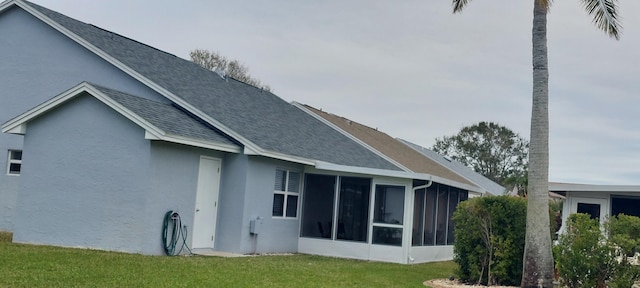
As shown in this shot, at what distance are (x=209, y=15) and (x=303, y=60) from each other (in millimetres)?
7756

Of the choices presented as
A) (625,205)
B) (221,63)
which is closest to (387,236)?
(625,205)

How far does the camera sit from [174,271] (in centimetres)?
1252

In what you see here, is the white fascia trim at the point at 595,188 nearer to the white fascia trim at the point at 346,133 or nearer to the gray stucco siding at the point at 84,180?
the white fascia trim at the point at 346,133

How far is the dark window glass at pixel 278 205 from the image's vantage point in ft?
62.7

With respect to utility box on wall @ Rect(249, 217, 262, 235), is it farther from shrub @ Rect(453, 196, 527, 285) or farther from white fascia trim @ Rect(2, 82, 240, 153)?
shrub @ Rect(453, 196, 527, 285)

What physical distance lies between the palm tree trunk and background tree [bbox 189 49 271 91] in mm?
36659

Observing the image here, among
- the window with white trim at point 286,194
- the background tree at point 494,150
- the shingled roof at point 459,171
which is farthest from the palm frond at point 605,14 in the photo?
the background tree at point 494,150

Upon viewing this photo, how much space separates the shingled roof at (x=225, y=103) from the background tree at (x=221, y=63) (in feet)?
87.0

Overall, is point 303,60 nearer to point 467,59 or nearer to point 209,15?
point 209,15

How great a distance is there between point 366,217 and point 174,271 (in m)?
8.13

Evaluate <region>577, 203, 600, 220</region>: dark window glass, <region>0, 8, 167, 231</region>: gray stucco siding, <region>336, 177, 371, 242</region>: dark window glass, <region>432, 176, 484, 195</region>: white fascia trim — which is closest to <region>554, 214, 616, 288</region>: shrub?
<region>432, 176, 484, 195</region>: white fascia trim

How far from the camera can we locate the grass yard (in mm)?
10727

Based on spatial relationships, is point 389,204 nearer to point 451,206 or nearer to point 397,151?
point 451,206

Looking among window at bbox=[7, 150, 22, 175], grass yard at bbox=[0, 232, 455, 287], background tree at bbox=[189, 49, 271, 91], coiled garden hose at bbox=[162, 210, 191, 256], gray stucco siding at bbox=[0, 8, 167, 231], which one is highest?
background tree at bbox=[189, 49, 271, 91]
